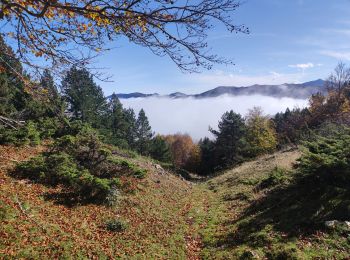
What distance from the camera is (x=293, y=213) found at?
1178 centimetres

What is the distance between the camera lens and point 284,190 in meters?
15.3

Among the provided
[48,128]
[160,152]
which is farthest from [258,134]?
[48,128]

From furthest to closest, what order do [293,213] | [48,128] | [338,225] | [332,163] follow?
[48,128] → [332,163] → [293,213] → [338,225]

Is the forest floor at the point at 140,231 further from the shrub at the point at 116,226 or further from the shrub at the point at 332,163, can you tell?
the shrub at the point at 332,163

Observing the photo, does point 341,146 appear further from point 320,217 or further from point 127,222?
point 127,222

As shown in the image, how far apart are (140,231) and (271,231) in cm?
507

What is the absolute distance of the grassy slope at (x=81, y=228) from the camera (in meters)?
9.48

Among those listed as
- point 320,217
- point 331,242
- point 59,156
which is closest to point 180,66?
point 331,242

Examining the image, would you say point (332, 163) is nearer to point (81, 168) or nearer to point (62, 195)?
point (62, 195)

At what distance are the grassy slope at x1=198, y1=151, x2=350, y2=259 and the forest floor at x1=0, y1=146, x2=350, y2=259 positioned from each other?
30 mm

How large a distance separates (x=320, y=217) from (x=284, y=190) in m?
4.85

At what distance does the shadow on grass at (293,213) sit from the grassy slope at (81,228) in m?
1.92

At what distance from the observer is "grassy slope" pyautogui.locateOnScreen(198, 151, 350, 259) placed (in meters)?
9.03

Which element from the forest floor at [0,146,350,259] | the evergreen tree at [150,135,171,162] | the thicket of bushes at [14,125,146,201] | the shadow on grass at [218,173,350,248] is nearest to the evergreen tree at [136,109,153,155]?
the evergreen tree at [150,135,171,162]
